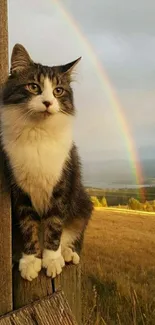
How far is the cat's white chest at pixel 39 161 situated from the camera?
1.29 m

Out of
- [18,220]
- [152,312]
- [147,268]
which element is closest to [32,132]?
[18,220]

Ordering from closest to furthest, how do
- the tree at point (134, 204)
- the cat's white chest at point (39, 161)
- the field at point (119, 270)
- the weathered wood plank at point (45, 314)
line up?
the weathered wood plank at point (45, 314) < the cat's white chest at point (39, 161) < the field at point (119, 270) < the tree at point (134, 204)

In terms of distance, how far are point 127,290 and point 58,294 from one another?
9.31 feet

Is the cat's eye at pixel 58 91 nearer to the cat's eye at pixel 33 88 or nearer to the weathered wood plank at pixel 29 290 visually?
the cat's eye at pixel 33 88

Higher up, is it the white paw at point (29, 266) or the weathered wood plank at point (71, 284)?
the white paw at point (29, 266)

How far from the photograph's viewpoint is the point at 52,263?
4.08 feet

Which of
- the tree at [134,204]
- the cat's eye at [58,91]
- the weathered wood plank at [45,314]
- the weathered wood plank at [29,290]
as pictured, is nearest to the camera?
→ the weathered wood plank at [45,314]

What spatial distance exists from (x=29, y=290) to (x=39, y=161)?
439mm

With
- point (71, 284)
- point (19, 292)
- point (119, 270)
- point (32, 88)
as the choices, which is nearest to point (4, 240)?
point (19, 292)

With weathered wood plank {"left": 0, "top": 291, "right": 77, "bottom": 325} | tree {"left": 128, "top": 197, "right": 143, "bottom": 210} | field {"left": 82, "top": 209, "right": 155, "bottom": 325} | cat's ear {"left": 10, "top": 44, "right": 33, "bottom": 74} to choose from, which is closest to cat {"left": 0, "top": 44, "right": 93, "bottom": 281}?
cat's ear {"left": 10, "top": 44, "right": 33, "bottom": 74}

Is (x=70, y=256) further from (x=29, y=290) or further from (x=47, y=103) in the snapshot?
(x=47, y=103)

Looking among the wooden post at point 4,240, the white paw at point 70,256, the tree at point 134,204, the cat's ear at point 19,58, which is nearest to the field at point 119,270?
the tree at point 134,204

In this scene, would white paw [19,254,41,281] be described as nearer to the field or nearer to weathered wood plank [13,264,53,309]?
weathered wood plank [13,264,53,309]

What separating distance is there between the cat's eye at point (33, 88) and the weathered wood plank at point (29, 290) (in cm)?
66
